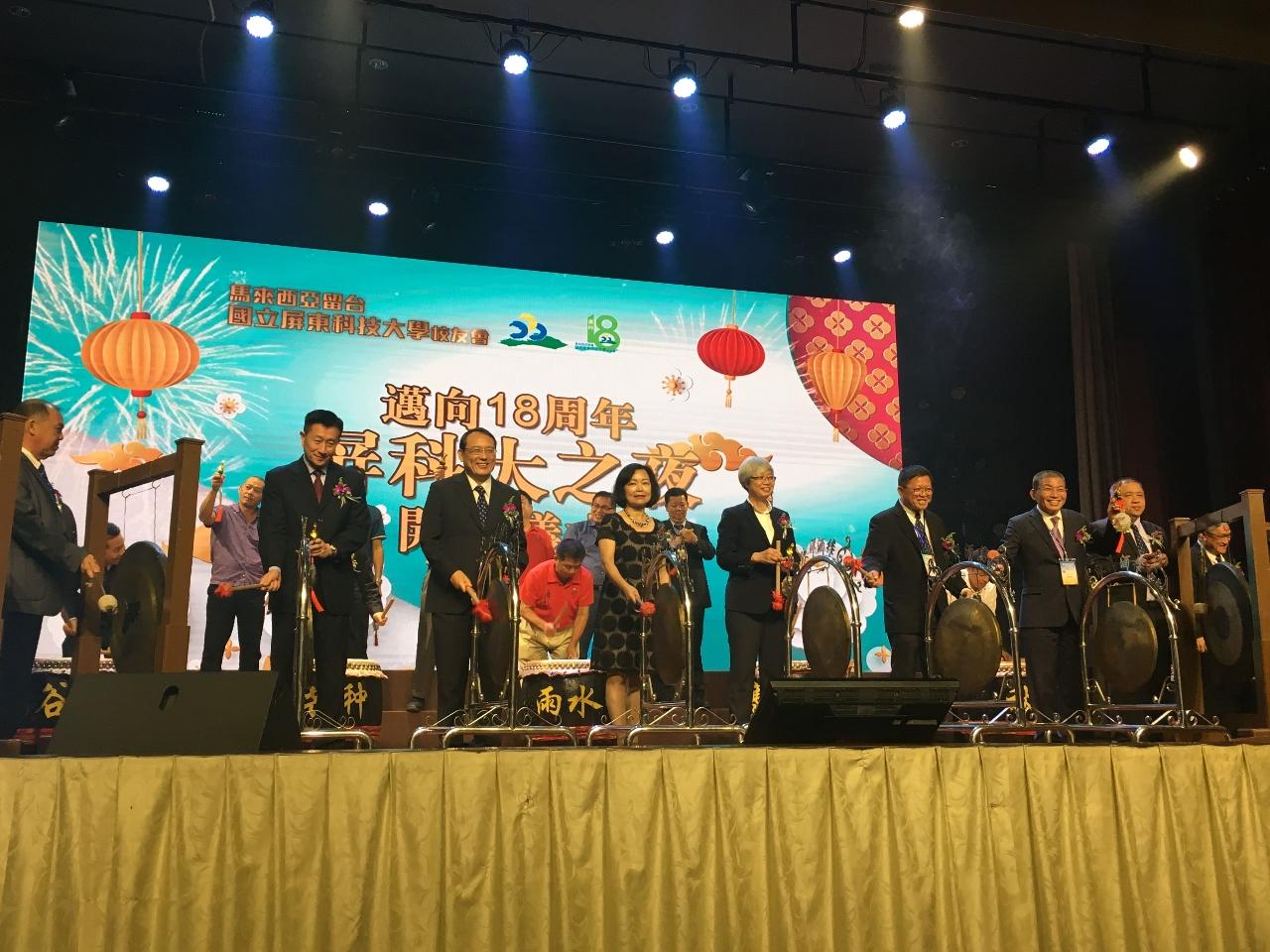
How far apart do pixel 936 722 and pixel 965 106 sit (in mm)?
6265

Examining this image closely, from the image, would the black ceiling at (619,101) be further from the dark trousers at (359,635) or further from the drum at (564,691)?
the drum at (564,691)

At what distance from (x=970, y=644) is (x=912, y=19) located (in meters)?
4.39

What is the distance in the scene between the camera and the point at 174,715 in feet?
9.82

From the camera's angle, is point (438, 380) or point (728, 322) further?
point (728, 322)

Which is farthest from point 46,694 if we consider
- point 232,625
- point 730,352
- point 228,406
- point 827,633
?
point 730,352

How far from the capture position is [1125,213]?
8.91 m

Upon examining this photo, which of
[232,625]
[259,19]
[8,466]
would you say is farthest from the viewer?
[232,625]

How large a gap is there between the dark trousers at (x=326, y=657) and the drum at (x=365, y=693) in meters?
1.55

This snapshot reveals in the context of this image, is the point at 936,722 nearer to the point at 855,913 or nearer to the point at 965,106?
the point at 855,913

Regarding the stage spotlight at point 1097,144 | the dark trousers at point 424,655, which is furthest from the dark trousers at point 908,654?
the stage spotlight at point 1097,144

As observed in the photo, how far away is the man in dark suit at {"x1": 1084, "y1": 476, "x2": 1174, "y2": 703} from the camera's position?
4.82 meters

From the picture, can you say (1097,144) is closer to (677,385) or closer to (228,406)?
(677,385)

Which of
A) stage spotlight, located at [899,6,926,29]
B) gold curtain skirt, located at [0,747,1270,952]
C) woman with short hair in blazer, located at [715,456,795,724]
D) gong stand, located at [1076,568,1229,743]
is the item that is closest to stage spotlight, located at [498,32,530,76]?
stage spotlight, located at [899,6,926,29]

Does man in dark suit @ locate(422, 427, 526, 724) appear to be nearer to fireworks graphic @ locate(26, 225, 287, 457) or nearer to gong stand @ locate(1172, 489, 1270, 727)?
gong stand @ locate(1172, 489, 1270, 727)
